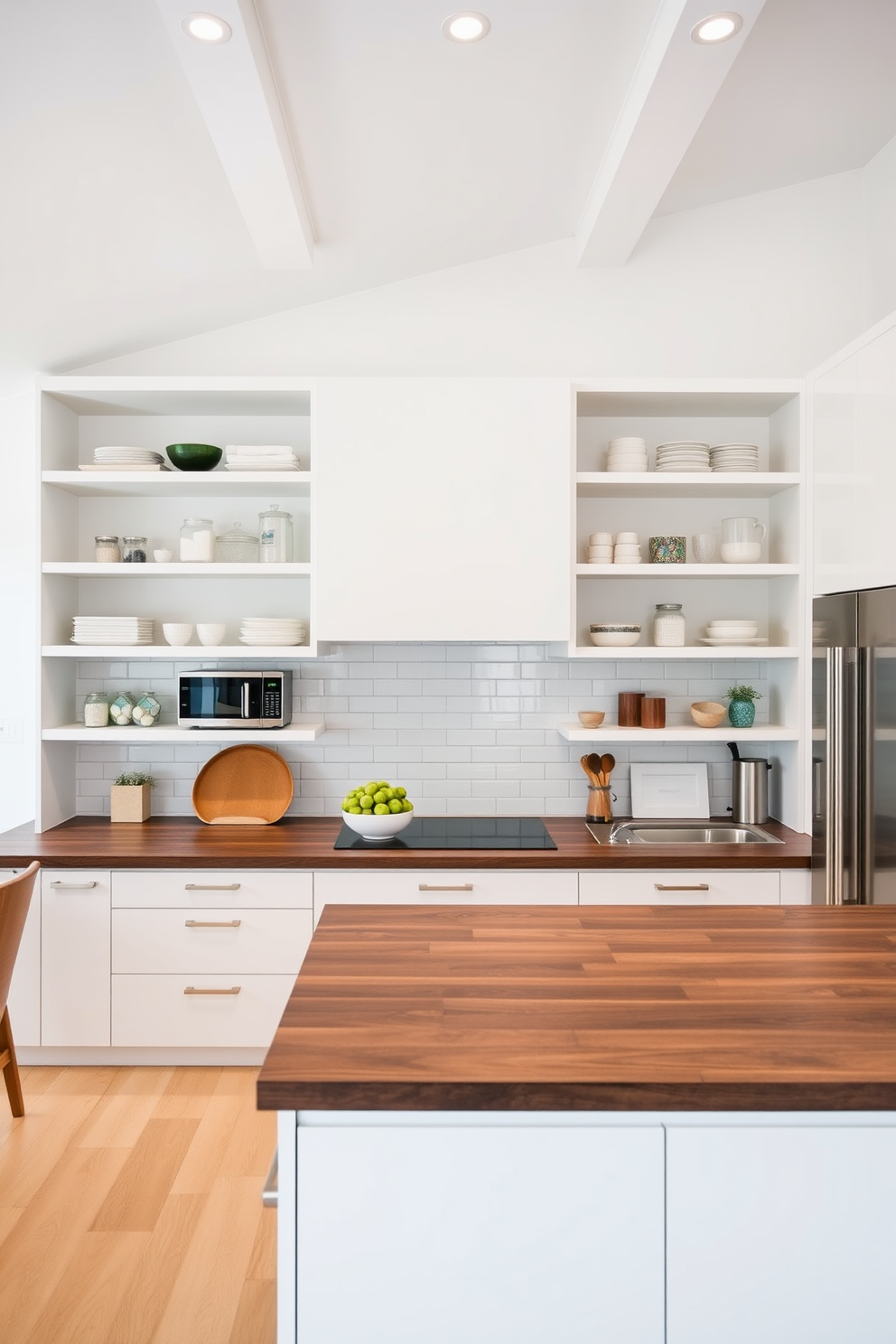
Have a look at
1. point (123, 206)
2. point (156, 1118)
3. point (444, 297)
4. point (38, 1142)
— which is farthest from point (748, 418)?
point (38, 1142)

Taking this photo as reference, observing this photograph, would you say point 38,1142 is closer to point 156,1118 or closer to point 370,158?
point 156,1118

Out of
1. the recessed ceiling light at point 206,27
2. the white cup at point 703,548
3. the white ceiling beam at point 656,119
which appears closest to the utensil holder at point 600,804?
the white cup at point 703,548

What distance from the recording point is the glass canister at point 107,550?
351cm

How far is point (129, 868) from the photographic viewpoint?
10.5 feet

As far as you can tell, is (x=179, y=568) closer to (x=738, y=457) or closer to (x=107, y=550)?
(x=107, y=550)

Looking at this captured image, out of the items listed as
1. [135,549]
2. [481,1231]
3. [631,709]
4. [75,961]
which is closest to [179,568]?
[135,549]

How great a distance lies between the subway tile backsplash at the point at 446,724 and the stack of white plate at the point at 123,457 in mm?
819

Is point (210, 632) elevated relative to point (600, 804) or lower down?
elevated

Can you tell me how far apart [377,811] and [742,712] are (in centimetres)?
145

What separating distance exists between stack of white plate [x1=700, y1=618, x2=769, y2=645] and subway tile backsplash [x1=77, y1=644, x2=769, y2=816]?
0.27 meters

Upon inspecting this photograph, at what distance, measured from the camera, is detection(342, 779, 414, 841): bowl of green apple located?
3.29 m

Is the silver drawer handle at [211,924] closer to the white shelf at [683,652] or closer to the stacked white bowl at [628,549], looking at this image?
the white shelf at [683,652]

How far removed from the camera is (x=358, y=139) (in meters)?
2.65

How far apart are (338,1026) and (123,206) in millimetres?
2420
